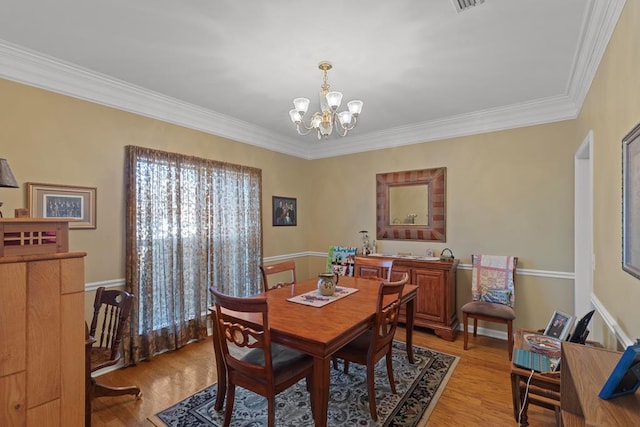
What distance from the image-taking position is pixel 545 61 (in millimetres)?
2518

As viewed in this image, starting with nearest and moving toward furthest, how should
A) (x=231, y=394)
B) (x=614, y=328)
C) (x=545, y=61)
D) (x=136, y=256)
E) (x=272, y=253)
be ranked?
(x=614, y=328) → (x=231, y=394) → (x=545, y=61) → (x=136, y=256) → (x=272, y=253)

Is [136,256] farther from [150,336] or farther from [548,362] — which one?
[548,362]

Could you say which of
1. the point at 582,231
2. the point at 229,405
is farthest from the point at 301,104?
the point at 582,231

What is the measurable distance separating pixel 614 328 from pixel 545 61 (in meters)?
2.10

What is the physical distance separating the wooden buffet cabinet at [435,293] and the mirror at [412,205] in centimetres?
54

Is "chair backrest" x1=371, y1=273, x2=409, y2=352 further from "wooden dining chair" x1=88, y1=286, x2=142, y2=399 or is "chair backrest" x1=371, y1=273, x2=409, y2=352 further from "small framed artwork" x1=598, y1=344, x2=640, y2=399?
"wooden dining chair" x1=88, y1=286, x2=142, y2=399

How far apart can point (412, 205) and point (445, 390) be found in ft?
7.89

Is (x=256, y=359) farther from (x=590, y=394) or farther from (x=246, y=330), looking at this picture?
(x=590, y=394)

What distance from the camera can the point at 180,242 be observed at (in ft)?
11.1

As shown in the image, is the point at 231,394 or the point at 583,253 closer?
the point at 231,394

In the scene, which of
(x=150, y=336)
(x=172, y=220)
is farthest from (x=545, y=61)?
(x=150, y=336)

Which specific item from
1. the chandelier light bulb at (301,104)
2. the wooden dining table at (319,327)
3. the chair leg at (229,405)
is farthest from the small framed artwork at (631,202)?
the chair leg at (229,405)

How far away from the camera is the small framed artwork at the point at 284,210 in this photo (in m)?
4.76

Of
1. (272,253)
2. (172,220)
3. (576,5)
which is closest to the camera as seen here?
(576,5)
